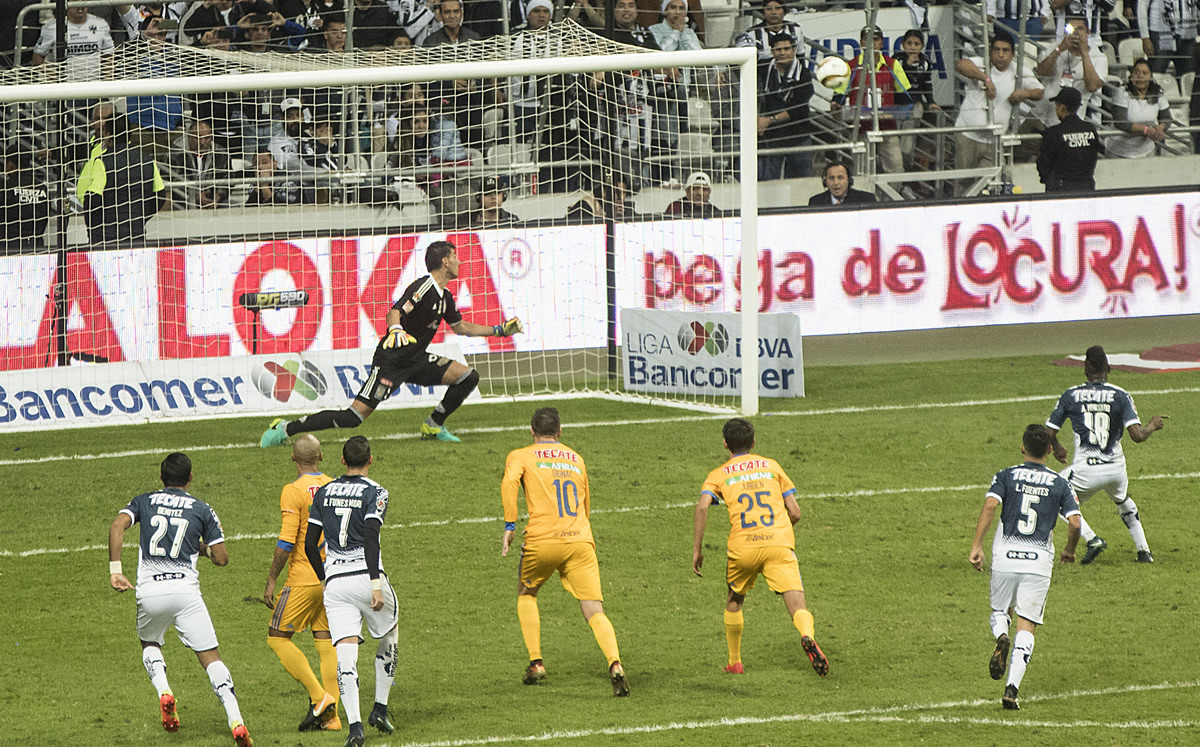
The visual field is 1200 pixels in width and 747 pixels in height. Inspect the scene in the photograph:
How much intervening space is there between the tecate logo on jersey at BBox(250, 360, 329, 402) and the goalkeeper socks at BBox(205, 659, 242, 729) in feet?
27.8

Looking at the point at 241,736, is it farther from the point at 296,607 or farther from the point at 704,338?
the point at 704,338

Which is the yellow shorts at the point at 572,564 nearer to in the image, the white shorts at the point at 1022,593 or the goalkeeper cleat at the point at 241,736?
the goalkeeper cleat at the point at 241,736

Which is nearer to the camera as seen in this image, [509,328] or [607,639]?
[607,639]

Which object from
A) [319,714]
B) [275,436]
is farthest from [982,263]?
[319,714]

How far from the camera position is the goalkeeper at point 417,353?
15.6 metres

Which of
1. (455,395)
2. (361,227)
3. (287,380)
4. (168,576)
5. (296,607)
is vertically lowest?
(296,607)

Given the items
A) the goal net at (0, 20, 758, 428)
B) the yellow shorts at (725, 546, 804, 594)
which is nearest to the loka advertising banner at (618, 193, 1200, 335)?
the goal net at (0, 20, 758, 428)

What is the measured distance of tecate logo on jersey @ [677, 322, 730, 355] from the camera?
688 inches

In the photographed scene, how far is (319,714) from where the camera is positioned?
30.1ft

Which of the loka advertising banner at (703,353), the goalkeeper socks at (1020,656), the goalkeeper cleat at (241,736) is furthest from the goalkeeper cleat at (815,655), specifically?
the loka advertising banner at (703,353)

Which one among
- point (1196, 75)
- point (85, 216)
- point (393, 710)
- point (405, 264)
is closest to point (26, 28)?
point (85, 216)

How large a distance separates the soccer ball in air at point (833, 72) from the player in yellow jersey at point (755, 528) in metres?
13.8

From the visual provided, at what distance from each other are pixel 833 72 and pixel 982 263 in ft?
14.6

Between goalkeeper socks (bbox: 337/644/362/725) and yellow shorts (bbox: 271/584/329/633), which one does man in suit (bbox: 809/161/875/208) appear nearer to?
yellow shorts (bbox: 271/584/329/633)
